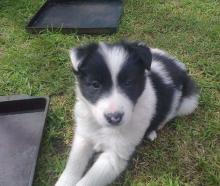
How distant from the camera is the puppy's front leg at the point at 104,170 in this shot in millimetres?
2930

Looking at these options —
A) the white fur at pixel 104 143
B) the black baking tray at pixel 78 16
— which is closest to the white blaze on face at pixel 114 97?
the white fur at pixel 104 143

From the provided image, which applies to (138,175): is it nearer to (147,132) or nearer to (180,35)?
(147,132)

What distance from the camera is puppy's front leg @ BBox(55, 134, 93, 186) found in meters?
3.08

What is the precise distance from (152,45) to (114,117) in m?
2.22

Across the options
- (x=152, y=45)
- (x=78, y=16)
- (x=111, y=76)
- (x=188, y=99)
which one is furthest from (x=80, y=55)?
(x=78, y=16)

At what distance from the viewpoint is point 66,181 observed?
3064 millimetres

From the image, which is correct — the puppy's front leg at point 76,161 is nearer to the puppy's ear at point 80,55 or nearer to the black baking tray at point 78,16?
the puppy's ear at point 80,55

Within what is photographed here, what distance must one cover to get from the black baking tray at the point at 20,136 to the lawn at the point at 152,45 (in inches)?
3.8

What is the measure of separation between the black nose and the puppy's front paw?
0.70m

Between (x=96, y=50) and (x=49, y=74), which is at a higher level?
(x=96, y=50)

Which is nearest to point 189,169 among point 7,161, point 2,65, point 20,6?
point 7,161

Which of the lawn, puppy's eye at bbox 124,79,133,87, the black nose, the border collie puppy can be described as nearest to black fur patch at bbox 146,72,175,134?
the border collie puppy

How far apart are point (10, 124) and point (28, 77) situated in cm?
72

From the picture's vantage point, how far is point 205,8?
5.27 metres
